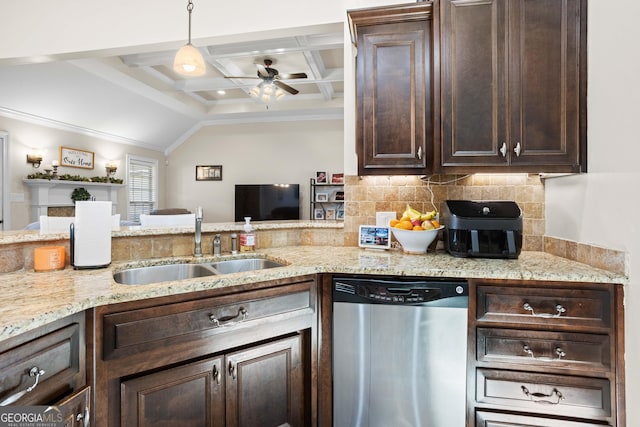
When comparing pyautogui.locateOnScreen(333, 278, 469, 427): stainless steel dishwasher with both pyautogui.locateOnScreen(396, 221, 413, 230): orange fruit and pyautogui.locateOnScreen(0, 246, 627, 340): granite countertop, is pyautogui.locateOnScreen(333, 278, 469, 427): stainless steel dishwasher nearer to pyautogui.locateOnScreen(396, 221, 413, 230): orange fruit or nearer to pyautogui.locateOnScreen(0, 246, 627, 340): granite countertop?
pyautogui.locateOnScreen(0, 246, 627, 340): granite countertop

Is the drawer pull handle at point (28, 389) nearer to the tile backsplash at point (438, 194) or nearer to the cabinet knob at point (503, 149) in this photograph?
the tile backsplash at point (438, 194)

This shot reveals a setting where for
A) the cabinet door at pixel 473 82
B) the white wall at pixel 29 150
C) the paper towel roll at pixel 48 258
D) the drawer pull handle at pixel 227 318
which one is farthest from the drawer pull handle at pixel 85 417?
the white wall at pixel 29 150

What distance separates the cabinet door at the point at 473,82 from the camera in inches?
67.2

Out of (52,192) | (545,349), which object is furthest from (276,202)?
(545,349)

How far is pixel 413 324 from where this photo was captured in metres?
1.48

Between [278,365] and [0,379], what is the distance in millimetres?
915

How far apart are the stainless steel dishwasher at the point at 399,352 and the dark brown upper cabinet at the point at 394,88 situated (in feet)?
2.33

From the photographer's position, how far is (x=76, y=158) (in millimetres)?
5789

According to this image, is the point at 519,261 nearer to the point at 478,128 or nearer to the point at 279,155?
the point at 478,128

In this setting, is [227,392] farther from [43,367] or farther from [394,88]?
[394,88]

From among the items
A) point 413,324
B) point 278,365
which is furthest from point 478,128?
point 278,365

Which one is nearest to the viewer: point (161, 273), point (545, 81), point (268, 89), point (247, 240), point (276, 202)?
point (545, 81)

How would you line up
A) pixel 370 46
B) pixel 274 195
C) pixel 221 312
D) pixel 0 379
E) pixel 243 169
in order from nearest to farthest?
pixel 0 379, pixel 221 312, pixel 370 46, pixel 274 195, pixel 243 169

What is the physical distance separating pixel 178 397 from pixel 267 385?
0.36m
